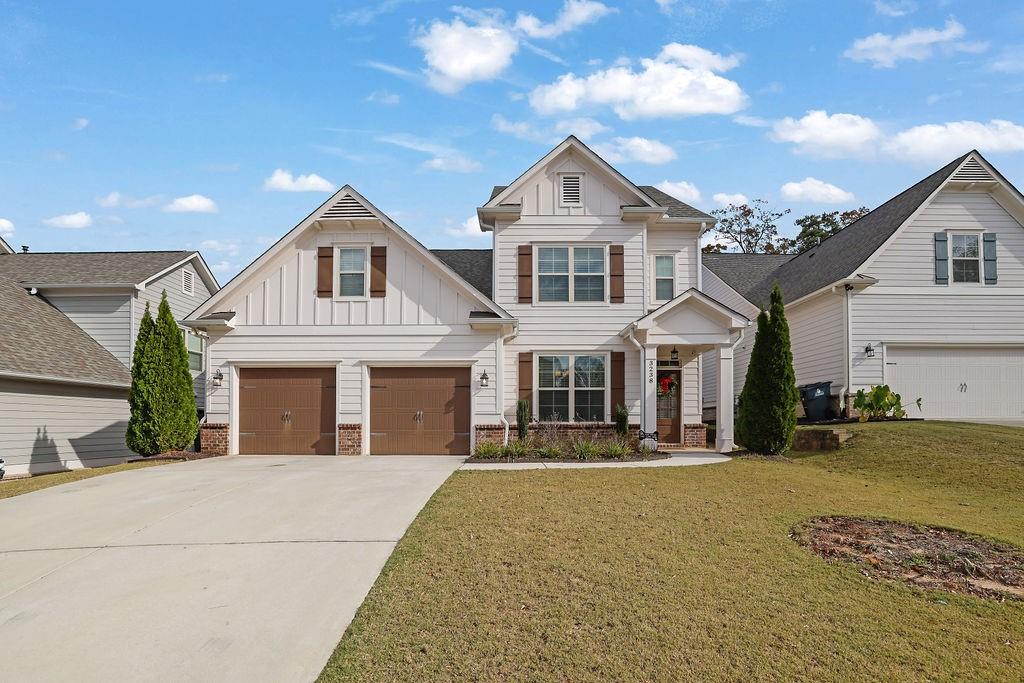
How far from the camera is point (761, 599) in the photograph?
5914 mm

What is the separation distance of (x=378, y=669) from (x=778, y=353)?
39.9ft

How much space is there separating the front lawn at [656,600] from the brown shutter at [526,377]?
7150mm

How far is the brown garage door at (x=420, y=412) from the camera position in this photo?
1619 centimetres

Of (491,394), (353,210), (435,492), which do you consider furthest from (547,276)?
(435,492)

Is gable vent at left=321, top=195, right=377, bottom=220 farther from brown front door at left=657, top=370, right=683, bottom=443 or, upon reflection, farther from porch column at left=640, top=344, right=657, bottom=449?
brown front door at left=657, top=370, right=683, bottom=443

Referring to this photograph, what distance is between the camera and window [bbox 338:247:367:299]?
16.4 meters

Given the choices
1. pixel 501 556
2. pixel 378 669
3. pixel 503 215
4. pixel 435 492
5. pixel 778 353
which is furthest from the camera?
pixel 503 215

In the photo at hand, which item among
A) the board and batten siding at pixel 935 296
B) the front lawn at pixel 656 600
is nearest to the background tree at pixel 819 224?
the board and batten siding at pixel 935 296

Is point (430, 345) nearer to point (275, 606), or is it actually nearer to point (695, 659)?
point (275, 606)

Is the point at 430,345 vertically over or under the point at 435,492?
over

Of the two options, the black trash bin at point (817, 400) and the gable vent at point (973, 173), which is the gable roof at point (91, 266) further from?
the gable vent at point (973, 173)

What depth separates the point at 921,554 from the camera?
7.29 m

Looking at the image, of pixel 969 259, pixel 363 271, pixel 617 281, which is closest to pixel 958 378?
pixel 969 259

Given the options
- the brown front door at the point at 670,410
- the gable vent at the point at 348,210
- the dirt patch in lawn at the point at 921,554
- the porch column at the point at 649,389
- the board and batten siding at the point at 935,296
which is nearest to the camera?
the dirt patch in lawn at the point at 921,554
